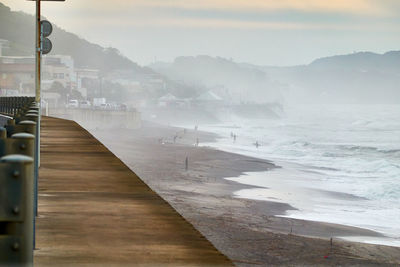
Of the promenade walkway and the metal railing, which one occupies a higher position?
the metal railing

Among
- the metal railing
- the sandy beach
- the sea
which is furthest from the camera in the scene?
the sea

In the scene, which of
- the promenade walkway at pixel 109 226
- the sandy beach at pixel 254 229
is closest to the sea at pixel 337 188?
the sandy beach at pixel 254 229

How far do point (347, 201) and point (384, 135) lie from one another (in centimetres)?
8277

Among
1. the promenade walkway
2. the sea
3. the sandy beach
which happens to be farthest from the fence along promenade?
the sea

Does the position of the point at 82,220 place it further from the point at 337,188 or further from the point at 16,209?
the point at 337,188

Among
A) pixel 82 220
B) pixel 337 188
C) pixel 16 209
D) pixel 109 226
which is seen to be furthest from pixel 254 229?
pixel 16 209

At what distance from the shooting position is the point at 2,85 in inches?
6870

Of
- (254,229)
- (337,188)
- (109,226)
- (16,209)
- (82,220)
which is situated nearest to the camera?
(16,209)

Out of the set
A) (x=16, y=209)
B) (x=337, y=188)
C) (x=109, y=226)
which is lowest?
(x=337, y=188)

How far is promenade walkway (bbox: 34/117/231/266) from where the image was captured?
21.6 ft

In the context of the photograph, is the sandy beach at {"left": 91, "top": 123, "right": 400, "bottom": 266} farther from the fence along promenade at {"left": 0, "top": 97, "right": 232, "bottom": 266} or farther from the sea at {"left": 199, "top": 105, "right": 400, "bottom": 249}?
the fence along promenade at {"left": 0, "top": 97, "right": 232, "bottom": 266}

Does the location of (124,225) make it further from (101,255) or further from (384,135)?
(384,135)

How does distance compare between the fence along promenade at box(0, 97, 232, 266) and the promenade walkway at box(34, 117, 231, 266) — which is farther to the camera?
the promenade walkway at box(34, 117, 231, 266)

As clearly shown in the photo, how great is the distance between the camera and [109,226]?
8.17 m
